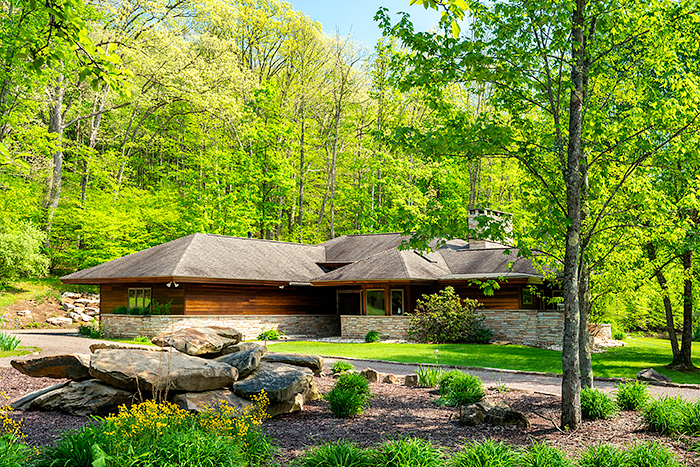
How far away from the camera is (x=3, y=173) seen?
82.7ft

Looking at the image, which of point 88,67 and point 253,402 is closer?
point 88,67

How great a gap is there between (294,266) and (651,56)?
20655 millimetres

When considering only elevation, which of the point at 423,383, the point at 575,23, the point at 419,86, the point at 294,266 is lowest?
the point at 423,383

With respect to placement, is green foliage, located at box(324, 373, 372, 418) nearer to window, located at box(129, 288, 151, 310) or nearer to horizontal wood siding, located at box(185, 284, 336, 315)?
horizontal wood siding, located at box(185, 284, 336, 315)

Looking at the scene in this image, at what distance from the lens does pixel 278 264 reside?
84.7 feet

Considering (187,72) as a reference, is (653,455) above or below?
below

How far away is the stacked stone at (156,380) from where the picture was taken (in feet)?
22.7

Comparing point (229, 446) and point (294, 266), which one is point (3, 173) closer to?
point (294, 266)

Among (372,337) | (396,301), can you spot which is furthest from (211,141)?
(372,337)

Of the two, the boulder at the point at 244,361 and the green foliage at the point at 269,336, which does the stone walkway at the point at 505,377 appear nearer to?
the boulder at the point at 244,361

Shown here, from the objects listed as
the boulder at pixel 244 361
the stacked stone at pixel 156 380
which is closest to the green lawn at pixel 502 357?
the boulder at pixel 244 361

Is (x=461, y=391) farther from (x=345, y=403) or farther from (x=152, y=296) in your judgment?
(x=152, y=296)

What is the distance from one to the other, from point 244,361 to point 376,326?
15086 millimetres

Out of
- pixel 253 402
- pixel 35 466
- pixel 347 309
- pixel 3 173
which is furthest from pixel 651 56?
pixel 3 173
